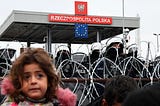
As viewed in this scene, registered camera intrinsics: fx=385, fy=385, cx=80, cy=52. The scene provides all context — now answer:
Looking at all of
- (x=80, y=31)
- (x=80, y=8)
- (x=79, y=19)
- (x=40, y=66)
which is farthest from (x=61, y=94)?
(x=80, y=8)

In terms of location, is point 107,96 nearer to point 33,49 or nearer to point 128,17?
point 33,49

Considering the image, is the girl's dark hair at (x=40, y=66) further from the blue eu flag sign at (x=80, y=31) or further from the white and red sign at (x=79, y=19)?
the white and red sign at (x=79, y=19)

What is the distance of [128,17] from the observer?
51.6 feet

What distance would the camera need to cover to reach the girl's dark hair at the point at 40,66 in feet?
7.01

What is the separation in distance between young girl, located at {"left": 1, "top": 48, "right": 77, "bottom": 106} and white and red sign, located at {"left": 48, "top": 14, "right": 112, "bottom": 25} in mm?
12800

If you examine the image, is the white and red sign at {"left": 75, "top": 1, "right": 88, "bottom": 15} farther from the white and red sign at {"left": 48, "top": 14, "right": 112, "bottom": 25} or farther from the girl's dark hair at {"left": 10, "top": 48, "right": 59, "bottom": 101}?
the girl's dark hair at {"left": 10, "top": 48, "right": 59, "bottom": 101}

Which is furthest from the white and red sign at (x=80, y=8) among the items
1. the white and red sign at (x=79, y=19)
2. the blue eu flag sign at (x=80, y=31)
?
the blue eu flag sign at (x=80, y=31)

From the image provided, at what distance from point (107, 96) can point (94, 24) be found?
1339 centimetres

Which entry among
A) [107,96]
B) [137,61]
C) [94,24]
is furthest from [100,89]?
[94,24]

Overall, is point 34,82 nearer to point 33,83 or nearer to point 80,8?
point 33,83

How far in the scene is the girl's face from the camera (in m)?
2.08

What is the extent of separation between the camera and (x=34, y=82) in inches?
81.4

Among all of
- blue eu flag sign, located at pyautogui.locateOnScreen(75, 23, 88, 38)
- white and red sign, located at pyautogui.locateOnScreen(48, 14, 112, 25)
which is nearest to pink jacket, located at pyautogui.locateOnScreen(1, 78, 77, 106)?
blue eu flag sign, located at pyautogui.locateOnScreen(75, 23, 88, 38)

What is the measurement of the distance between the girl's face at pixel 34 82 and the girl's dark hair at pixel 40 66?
0.02m
